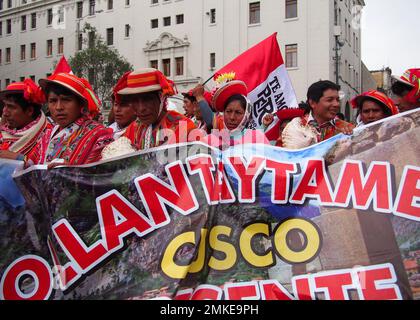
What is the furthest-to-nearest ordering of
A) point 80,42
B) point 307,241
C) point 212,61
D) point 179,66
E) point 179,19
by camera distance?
point 80,42
point 179,19
point 179,66
point 212,61
point 307,241

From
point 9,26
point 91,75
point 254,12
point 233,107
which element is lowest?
point 233,107

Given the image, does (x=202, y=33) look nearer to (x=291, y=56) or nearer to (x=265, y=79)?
(x=291, y=56)

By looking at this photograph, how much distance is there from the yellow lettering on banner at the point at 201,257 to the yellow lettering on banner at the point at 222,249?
4cm

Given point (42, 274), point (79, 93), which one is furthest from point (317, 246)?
point (79, 93)

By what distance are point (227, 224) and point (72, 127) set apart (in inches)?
49.7

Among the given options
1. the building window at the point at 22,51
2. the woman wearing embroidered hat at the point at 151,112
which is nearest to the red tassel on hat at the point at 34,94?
the woman wearing embroidered hat at the point at 151,112

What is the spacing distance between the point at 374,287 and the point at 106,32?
115 feet

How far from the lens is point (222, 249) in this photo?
8.90 ft

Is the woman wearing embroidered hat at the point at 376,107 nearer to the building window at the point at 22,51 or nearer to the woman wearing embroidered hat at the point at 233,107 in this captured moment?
the woman wearing embroidered hat at the point at 233,107

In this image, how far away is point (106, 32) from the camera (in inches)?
1375

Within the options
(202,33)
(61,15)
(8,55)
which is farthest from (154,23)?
(8,55)

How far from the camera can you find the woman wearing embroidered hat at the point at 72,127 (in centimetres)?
301

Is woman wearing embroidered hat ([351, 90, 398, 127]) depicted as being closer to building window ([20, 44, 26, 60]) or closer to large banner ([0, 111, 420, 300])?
large banner ([0, 111, 420, 300])
